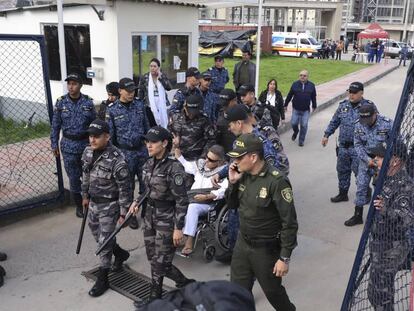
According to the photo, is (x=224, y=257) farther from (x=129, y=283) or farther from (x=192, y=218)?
(x=129, y=283)

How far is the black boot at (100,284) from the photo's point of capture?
424 centimetres

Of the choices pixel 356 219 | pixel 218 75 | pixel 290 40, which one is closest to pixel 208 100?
pixel 218 75

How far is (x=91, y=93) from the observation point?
32.8 feet

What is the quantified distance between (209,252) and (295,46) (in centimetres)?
3317

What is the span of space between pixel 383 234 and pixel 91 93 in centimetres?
792

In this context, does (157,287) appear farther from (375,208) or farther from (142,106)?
(142,106)

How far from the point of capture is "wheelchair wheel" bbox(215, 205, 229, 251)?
468 cm

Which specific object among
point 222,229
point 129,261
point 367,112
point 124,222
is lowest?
point 129,261

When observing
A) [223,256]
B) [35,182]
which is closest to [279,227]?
[223,256]

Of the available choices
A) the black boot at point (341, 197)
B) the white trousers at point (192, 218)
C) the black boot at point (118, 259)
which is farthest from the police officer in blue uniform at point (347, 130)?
the black boot at point (118, 259)

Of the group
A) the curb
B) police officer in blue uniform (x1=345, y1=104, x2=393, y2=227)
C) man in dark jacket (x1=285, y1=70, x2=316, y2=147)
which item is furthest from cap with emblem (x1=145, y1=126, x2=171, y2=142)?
the curb

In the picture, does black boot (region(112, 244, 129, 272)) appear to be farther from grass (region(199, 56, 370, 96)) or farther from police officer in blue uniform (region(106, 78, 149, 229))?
grass (region(199, 56, 370, 96))

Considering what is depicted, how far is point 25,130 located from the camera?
31.5 ft

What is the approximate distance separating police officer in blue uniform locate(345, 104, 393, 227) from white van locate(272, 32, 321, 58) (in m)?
31.6
